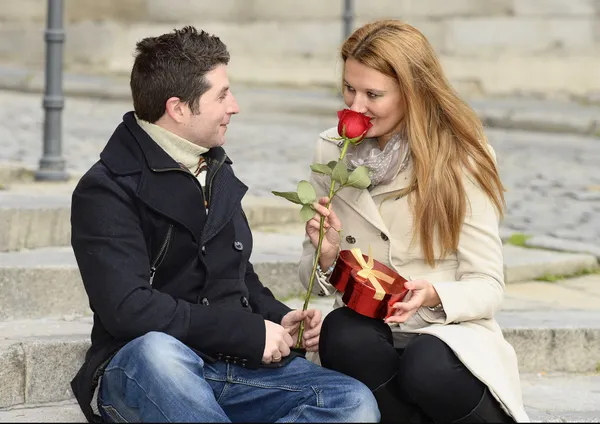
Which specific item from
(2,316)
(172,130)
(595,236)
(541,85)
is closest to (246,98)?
(541,85)

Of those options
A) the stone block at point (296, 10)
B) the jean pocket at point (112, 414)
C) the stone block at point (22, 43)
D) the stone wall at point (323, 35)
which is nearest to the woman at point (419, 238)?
the jean pocket at point (112, 414)

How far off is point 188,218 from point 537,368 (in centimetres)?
167

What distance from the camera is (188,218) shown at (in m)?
3.33

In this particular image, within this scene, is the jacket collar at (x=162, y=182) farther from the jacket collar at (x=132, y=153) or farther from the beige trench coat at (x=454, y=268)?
the beige trench coat at (x=454, y=268)

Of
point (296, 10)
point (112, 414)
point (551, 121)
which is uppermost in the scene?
point (296, 10)

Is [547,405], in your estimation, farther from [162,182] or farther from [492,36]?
[492,36]

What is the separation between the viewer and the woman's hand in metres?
3.41

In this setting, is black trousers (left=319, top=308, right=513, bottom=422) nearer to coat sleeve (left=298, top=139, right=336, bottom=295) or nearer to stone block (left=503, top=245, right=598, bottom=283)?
coat sleeve (left=298, top=139, right=336, bottom=295)

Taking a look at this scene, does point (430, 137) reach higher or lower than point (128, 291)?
higher

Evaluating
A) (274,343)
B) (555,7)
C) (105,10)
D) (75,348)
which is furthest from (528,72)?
(274,343)

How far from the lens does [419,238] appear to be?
3.51 meters

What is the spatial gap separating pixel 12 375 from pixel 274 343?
36.5 inches

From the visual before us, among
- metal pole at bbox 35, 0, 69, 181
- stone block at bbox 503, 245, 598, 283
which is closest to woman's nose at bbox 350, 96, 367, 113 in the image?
stone block at bbox 503, 245, 598, 283

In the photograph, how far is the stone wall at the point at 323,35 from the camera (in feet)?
41.8
